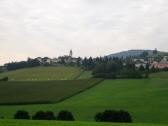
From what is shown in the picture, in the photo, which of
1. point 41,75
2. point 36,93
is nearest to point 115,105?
point 36,93

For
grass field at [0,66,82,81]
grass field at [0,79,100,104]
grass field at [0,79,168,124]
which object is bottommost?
grass field at [0,79,168,124]

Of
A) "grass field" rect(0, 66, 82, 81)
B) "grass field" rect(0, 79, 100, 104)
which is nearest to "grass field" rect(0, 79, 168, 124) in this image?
"grass field" rect(0, 79, 100, 104)

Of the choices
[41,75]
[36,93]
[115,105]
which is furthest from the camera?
[41,75]

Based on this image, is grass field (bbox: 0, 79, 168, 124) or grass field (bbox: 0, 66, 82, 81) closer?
grass field (bbox: 0, 79, 168, 124)

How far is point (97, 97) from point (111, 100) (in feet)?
18.5

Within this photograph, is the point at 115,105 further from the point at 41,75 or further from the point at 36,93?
the point at 41,75

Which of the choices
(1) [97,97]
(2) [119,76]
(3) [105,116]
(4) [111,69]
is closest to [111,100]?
(1) [97,97]

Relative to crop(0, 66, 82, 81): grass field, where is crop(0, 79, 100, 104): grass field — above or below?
below

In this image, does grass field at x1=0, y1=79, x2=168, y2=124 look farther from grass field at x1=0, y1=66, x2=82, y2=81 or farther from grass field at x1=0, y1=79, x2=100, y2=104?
grass field at x1=0, y1=66, x2=82, y2=81

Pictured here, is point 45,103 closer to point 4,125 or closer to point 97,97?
point 97,97

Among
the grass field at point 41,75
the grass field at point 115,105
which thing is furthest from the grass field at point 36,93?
the grass field at point 41,75

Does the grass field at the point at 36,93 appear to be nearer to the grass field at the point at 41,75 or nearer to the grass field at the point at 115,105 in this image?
the grass field at the point at 115,105

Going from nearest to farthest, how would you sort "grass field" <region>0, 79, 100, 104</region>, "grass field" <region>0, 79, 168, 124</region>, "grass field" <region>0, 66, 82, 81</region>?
"grass field" <region>0, 79, 168, 124</region>, "grass field" <region>0, 79, 100, 104</region>, "grass field" <region>0, 66, 82, 81</region>

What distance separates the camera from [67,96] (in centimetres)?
7581
